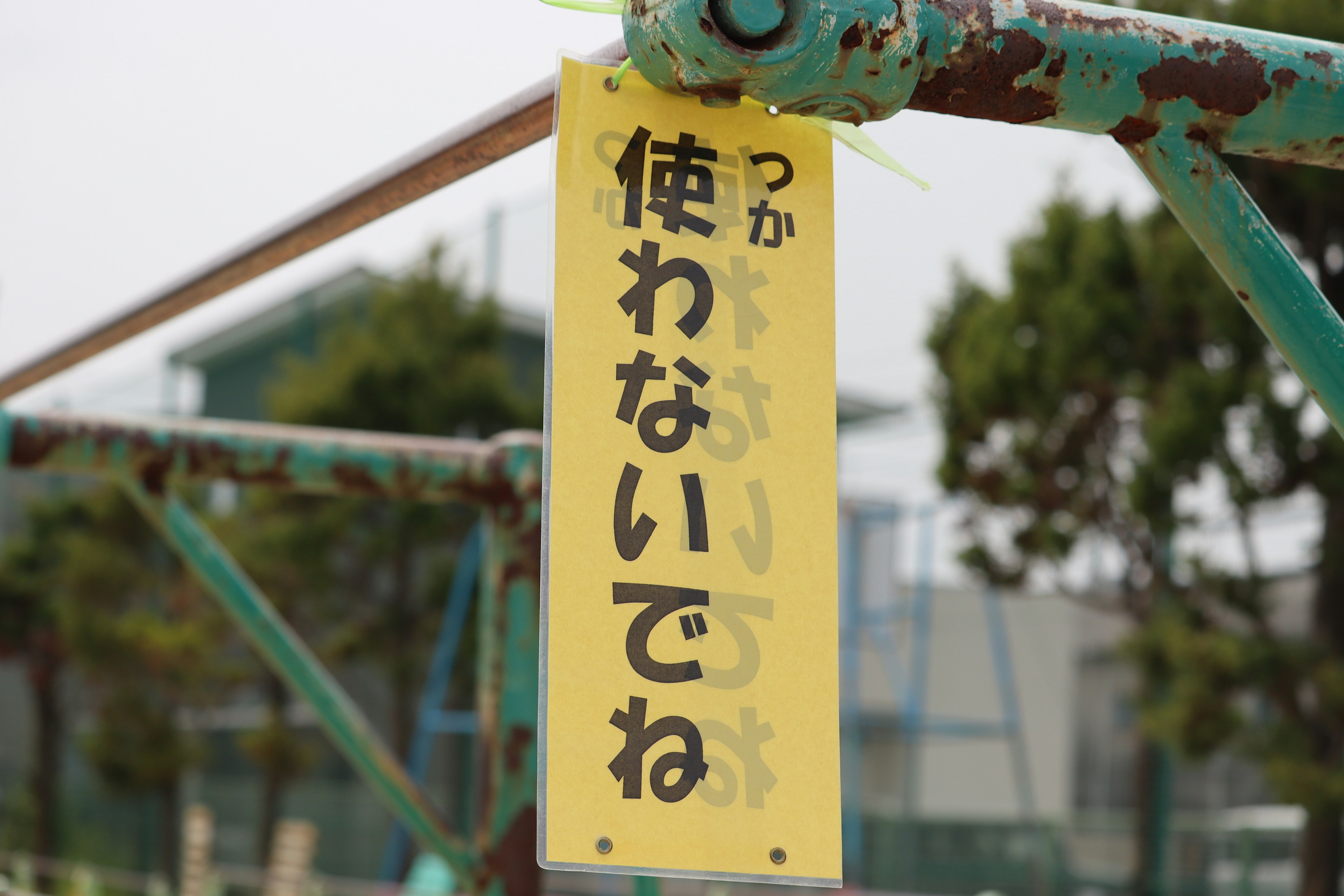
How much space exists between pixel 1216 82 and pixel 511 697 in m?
1.22

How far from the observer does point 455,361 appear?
10766 millimetres

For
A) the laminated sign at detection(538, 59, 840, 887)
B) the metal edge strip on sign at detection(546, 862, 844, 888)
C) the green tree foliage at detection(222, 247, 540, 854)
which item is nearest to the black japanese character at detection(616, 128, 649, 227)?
the laminated sign at detection(538, 59, 840, 887)

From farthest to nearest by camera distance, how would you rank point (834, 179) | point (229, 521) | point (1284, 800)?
point (229, 521), point (1284, 800), point (834, 179)

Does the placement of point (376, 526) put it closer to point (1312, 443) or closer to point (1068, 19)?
point (1312, 443)

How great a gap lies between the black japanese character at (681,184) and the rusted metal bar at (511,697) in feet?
3.19

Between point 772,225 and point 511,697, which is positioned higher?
point 772,225

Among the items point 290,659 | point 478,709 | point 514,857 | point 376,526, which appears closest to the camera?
point 514,857

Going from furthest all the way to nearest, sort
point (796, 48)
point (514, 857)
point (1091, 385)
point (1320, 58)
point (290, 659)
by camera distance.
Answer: point (1091, 385) < point (290, 659) < point (514, 857) < point (1320, 58) < point (796, 48)

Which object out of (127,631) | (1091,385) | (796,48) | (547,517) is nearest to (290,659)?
(547,517)

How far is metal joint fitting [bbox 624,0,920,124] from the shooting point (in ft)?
2.26

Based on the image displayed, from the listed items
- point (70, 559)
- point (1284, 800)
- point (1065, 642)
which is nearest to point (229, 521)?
point (70, 559)

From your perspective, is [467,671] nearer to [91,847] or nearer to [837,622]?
[91,847]

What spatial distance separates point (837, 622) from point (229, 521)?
10.5 metres

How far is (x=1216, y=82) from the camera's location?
77 centimetres
